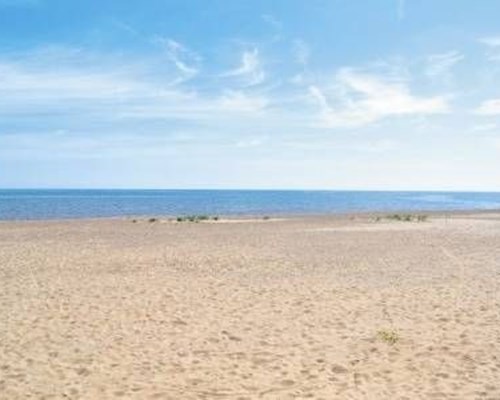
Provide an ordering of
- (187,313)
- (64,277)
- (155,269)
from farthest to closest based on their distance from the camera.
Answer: (155,269)
(64,277)
(187,313)

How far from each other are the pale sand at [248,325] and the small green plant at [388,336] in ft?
0.22

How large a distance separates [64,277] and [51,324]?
569 centimetres

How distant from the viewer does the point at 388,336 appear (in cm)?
1016

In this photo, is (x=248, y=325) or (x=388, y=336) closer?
(x=388, y=336)

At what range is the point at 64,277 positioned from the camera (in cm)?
1653

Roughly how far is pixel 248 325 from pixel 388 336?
7.97ft

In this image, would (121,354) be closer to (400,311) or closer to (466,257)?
(400,311)

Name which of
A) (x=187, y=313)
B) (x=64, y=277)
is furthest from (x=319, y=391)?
(x=64, y=277)

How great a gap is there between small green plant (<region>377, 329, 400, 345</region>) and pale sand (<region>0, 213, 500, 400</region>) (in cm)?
7

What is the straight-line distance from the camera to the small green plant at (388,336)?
9.99 meters

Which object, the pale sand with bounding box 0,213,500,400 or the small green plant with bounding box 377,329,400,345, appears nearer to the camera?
the pale sand with bounding box 0,213,500,400

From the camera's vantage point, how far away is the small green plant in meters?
9.99

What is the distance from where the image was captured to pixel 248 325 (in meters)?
11.1

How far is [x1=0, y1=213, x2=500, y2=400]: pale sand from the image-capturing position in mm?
7953
